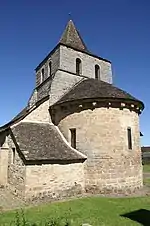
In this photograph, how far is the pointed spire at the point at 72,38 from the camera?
67.6 ft

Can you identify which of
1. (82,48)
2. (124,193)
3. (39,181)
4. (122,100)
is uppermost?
(82,48)

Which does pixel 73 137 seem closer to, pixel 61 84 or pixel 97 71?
pixel 61 84

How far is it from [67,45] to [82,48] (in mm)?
2432

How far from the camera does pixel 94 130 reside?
1389cm

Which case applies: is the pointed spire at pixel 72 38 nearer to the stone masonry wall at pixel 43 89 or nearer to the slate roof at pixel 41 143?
the stone masonry wall at pixel 43 89

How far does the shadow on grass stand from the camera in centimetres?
823

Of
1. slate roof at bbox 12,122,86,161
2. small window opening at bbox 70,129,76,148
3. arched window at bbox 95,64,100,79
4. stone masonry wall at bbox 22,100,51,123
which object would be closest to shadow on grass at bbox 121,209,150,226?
slate roof at bbox 12,122,86,161

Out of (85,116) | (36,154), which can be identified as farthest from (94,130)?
(36,154)

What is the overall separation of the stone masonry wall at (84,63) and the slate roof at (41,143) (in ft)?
20.3

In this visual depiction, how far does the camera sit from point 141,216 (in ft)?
29.2

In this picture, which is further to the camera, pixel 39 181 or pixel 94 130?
pixel 94 130

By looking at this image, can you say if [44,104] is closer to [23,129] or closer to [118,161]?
[23,129]

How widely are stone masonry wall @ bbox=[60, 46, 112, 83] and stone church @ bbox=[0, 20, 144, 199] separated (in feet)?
10.5

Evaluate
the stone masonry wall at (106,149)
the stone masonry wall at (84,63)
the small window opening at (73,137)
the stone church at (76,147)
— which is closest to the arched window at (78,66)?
the stone masonry wall at (84,63)
